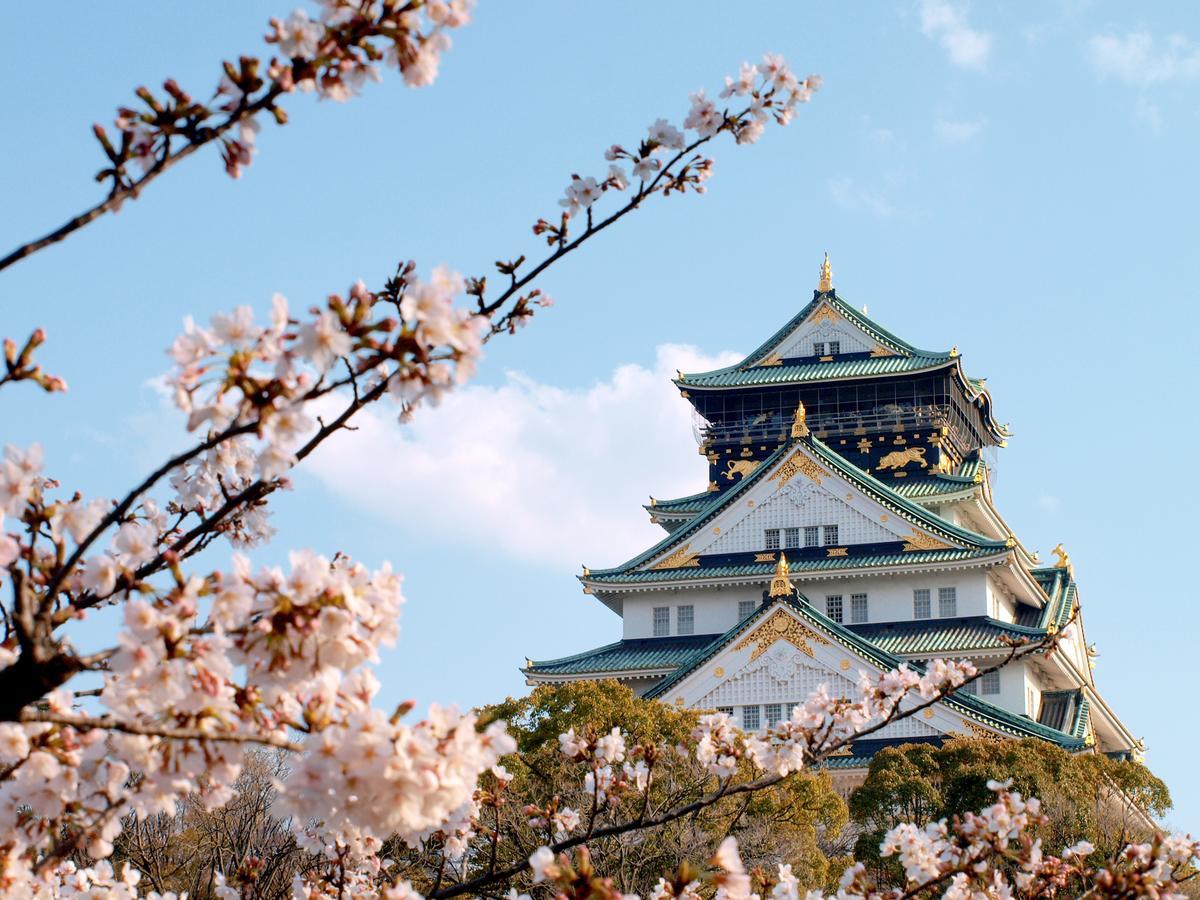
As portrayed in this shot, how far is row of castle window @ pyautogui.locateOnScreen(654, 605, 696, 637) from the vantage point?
44.4 m

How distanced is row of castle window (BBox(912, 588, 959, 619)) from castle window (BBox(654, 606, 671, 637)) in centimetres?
694

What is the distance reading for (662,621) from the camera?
1761 inches

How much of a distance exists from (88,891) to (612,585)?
36.6 m

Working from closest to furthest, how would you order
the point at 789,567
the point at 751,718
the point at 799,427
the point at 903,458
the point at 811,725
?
the point at 811,725 → the point at 751,718 → the point at 789,567 → the point at 799,427 → the point at 903,458

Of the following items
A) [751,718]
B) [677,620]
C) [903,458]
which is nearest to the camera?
[751,718]

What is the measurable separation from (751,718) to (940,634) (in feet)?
20.4

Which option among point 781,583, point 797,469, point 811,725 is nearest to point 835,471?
point 797,469

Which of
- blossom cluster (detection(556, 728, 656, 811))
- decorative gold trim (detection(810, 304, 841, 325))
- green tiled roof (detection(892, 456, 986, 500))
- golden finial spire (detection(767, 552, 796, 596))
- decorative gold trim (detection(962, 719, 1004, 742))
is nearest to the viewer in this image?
blossom cluster (detection(556, 728, 656, 811))

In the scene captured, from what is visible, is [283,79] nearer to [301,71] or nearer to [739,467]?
[301,71]

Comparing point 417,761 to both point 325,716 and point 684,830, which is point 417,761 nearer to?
point 325,716

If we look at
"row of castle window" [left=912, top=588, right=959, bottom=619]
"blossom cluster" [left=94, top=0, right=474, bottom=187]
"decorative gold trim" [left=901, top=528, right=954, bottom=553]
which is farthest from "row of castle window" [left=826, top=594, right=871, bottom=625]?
"blossom cluster" [left=94, top=0, right=474, bottom=187]

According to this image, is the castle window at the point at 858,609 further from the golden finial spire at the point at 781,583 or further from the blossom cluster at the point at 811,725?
the blossom cluster at the point at 811,725

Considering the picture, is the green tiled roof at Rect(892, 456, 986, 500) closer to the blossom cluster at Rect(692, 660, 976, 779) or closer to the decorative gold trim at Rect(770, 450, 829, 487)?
the decorative gold trim at Rect(770, 450, 829, 487)

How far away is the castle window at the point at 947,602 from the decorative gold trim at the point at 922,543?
1335mm
